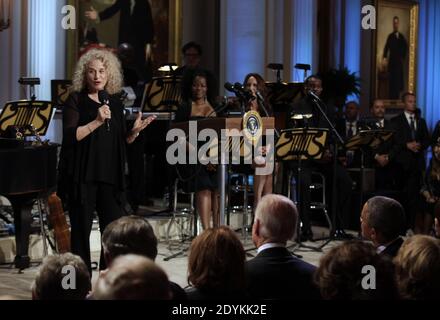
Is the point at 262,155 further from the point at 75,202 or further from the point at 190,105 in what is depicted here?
the point at 75,202

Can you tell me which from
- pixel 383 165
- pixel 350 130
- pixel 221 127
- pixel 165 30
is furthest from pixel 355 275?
pixel 165 30

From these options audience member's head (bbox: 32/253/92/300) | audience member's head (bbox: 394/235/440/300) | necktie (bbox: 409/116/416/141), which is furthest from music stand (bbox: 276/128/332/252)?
audience member's head (bbox: 32/253/92/300)

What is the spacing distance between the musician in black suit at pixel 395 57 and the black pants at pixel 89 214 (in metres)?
9.99

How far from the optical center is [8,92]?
368 inches

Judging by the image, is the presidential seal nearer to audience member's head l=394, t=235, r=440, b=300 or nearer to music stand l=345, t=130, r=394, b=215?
music stand l=345, t=130, r=394, b=215

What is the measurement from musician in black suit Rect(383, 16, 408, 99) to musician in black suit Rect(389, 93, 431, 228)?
4.65 meters

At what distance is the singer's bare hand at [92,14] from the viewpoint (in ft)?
34.2

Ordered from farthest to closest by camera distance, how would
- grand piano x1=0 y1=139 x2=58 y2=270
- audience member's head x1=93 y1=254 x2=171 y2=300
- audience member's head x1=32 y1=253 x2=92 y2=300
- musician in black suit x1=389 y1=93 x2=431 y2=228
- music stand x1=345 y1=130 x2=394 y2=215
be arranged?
musician in black suit x1=389 y1=93 x2=431 y2=228
music stand x1=345 y1=130 x2=394 y2=215
grand piano x1=0 y1=139 x2=58 y2=270
audience member's head x1=32 y1=253 x2=92 y2=300
audience member's head x1=93 y1=254 x2=171 y2=300

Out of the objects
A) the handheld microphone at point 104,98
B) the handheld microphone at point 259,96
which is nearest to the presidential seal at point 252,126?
the handheld microphone at point 259,96

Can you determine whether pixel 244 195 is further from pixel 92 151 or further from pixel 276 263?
pixel 276 263

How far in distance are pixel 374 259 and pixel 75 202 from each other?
2698mm

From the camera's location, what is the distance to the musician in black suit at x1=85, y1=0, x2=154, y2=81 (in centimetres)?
1083

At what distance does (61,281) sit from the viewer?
8.62 ft
